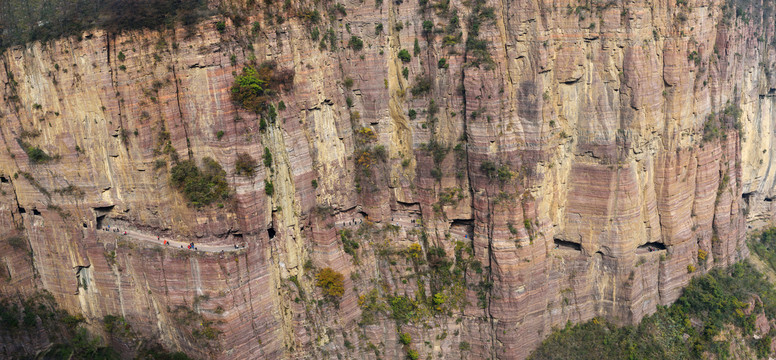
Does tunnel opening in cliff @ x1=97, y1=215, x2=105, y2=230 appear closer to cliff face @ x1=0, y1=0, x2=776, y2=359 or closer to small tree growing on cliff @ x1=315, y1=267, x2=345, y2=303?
cliff face @ x1=0, y1=0, x2=776, y2=359

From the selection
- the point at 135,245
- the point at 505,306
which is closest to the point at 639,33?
the point at 505,306

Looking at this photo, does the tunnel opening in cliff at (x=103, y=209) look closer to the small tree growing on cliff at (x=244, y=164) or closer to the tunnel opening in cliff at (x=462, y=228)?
the small tree growing on cliff at (x=244, y=164)

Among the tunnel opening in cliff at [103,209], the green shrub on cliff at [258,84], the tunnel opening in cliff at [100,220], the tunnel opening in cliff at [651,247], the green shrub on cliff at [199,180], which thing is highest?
the green shrub on cliff at [258,84]

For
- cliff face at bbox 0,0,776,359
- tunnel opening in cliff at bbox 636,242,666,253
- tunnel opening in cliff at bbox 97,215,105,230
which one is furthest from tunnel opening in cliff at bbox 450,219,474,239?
tunnel opening in cliff at bbox 97,215,105,230

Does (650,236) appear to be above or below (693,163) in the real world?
below

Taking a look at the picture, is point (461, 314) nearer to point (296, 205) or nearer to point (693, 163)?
point (296, 205)

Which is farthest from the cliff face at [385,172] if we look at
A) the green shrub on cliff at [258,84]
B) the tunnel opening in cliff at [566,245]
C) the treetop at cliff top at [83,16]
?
the treetop at cliff top at [83,16]
